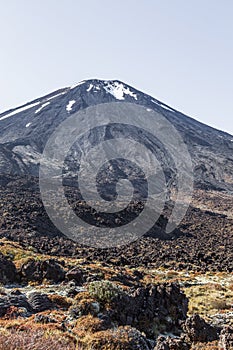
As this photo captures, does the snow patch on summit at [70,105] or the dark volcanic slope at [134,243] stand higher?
the snow patch on summit at [70,105]

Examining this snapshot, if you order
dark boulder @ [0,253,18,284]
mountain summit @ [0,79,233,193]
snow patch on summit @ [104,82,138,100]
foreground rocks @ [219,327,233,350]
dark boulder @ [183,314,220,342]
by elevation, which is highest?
snow patch on summit @ [104,82,138,100]

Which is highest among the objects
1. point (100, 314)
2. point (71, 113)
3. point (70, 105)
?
point (70, 105)

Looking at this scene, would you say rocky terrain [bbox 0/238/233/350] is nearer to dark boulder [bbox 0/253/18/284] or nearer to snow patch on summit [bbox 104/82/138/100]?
dark boulder [bbox 0/253/18/284]

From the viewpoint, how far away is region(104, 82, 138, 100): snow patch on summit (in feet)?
439

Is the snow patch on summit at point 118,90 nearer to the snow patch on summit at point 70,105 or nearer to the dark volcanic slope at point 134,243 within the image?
the snow patch on summit at point 70,105

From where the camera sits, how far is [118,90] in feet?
455

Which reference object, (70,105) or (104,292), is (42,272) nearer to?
(104,292)

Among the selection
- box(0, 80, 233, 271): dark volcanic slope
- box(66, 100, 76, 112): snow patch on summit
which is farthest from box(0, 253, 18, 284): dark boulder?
box(66, 100, 76, 112): snow patch on summit

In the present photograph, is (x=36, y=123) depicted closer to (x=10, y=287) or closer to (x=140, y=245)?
(x=140, y=245)

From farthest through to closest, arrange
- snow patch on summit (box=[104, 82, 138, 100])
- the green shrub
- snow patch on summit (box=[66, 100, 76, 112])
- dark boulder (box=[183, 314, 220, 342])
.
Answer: snow patch on summit (box=[104, 82, 138, 100]), snow patch on summit (box=[66, 100, 76, 112]), the green shrub, dark boulder (box=[183, 314, 220, 342])

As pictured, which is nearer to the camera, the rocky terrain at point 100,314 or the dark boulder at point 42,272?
the rocky terrain at point 100,314

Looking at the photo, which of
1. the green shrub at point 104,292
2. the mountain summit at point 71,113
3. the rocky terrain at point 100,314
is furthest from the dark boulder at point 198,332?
the mountain summit at point 71,113

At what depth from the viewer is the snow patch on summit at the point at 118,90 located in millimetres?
133887

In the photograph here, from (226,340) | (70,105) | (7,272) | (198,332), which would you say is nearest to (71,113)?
(70,105)
